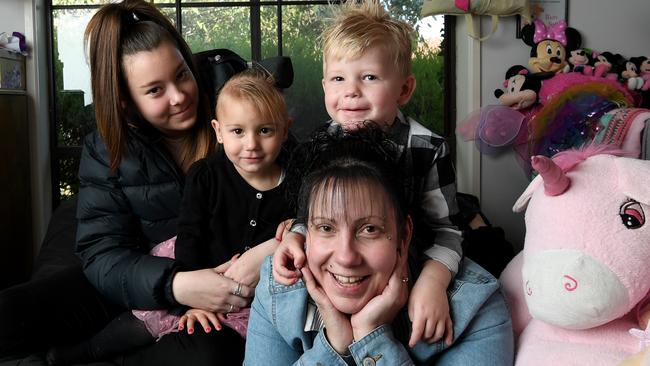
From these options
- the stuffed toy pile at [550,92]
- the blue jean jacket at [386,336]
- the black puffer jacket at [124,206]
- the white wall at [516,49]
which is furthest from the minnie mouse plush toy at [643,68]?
the black puffer jacket at [124,206]

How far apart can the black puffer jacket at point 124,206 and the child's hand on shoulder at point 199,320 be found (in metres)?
0.19

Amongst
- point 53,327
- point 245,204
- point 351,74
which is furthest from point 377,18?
point 53,327

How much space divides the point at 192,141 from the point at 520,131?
190 centimetres

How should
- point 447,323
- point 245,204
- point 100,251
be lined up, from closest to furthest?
point 447,323 → point 245,204 → point 100,251

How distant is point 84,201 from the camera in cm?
175

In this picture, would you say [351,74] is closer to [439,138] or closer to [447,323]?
Result: [439,138]

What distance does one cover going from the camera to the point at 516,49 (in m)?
3.34

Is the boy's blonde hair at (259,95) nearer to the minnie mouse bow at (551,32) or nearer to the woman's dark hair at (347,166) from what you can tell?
the woman's dark hair at (347,166)

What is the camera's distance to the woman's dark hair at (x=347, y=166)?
112 centimetres

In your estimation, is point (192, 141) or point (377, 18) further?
point (192, 141)

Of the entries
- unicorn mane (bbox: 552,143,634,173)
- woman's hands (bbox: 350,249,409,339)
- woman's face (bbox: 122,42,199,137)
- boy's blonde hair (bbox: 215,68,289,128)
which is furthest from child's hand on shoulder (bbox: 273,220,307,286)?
woman's face (bbox: 122,42,199,137)

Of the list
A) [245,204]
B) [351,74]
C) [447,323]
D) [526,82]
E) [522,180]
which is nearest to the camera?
[447,323]

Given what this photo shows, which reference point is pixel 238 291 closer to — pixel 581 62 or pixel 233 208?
pixel 233 208

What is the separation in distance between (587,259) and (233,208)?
83cm
